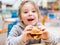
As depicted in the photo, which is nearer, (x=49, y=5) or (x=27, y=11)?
(x=27, y=11)

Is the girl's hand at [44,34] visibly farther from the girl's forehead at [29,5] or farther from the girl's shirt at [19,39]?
the girl's forehead at [29,5]

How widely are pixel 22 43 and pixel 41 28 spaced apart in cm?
9

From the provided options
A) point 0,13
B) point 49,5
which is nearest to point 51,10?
point 49,5

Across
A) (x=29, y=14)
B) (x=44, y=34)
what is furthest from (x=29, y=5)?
(x=44, y=34)

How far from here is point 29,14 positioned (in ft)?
1.97

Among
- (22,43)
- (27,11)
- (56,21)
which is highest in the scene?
(27,11)

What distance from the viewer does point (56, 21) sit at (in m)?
2.25

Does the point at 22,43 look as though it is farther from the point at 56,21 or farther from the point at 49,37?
the point at 56,21

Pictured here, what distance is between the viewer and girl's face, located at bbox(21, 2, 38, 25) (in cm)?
60

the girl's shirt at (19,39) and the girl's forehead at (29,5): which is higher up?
the girl's forehead at (29,5)

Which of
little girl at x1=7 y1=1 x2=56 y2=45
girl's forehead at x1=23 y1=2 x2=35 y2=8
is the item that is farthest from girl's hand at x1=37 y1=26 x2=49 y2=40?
girl's forehead at x1=23 y1=2 x2=35 y2=8

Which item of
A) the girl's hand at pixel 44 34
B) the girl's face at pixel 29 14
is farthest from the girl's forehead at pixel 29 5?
the girl's hand at pixel 44 34

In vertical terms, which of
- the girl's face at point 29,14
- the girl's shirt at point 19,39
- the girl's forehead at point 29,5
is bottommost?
the girl's shirt at point 19,39

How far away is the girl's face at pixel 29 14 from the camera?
60cm
